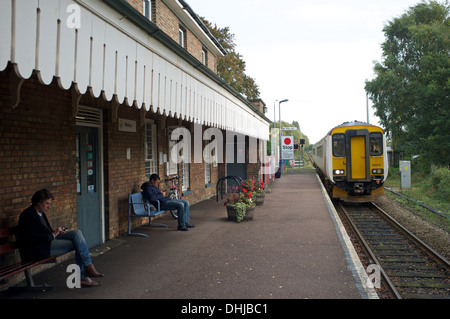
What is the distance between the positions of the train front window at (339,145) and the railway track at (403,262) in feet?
10.6

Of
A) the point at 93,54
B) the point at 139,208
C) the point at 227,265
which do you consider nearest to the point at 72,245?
the point at 227,265

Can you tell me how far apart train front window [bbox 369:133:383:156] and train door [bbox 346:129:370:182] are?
25cm

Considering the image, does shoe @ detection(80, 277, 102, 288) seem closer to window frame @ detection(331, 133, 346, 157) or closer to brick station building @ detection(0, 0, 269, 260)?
brick station building @ detection(0, 0, 269, 260)

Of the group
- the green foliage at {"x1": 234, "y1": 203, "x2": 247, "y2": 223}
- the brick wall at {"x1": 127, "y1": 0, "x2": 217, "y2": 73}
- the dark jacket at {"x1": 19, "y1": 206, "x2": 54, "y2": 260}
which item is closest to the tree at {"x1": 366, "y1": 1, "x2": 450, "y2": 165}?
the brick wall at {"x1": 127, "y1": 0, "x2": 217, "y2": 73}

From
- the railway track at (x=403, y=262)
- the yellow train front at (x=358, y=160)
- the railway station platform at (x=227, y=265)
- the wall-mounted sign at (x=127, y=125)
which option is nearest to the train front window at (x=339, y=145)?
the yellow train front at (x=358, y=160)

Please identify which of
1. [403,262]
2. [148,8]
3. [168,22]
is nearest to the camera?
[403,262]

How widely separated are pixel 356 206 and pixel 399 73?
20.1 metres

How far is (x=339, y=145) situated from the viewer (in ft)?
45.4

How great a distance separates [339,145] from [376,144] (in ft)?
4.32

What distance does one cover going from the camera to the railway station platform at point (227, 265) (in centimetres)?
448

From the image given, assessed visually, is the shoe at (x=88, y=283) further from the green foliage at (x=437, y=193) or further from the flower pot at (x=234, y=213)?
the green foliage at (x=437, y=193)

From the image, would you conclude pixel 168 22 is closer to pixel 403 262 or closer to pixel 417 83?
pixel 403 262

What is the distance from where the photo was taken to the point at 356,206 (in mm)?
14914
